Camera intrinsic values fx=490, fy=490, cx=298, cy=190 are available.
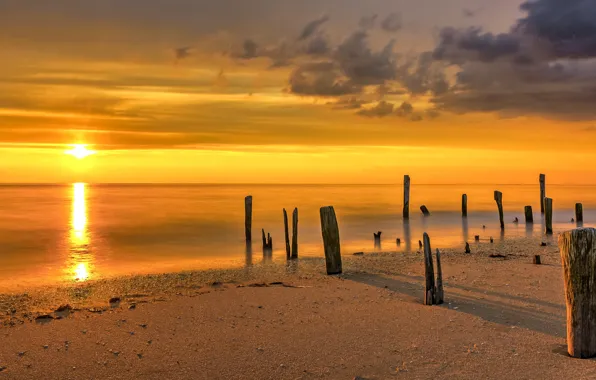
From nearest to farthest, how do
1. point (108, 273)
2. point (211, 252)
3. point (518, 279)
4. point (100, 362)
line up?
1. point (100, 362)
2. point (518, 279)
3. point (108, 273)
4. point (211, 252)

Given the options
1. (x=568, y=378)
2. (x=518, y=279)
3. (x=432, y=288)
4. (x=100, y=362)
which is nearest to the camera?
(x=568, y=378)

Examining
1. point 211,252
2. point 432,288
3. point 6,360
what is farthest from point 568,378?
point 211,252

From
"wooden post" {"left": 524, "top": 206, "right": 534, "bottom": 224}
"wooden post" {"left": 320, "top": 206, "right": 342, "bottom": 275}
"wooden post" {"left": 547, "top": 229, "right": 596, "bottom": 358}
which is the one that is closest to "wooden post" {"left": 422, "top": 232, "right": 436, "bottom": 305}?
"wooden post" {"left": 547, "top": 229, "right": 596, "bottom": 358}

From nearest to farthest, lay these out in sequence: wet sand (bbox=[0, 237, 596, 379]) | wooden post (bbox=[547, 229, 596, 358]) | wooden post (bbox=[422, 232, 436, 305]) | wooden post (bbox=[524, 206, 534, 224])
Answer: wooden post (bbox=[547, 229, 596, 358]) → wet sand (bbox=[0, 237, 596, 379]) → wooden post (bbox=[422, 232, 436, 305]) → wooden post (bbox=[524, 206, 534, 224])

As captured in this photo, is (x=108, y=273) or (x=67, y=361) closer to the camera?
(x=67, y=361)

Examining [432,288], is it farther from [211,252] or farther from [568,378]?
[211,252]

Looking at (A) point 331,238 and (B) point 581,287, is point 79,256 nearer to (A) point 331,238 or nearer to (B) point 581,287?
(A) point 331,238

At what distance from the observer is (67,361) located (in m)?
7.65

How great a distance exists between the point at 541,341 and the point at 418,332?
1935mm

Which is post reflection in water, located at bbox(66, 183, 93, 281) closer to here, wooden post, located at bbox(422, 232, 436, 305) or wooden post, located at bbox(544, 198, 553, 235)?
wooden post, located at bbox(422, 232, 436, 305)

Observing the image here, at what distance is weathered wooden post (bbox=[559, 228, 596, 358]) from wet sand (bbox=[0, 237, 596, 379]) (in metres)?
0.32

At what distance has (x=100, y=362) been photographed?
7582 millimetres

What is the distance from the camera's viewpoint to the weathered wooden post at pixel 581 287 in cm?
677

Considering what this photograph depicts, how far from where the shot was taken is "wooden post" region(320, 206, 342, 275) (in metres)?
14.3
